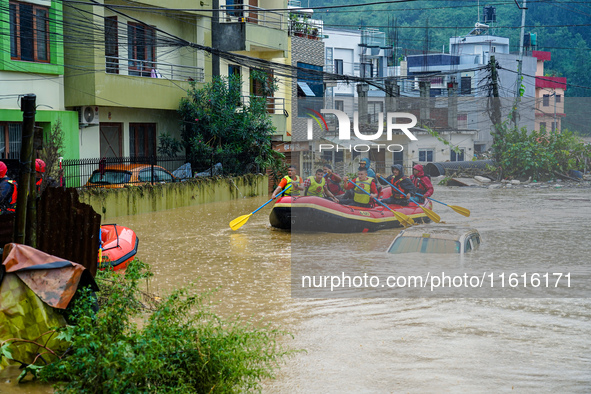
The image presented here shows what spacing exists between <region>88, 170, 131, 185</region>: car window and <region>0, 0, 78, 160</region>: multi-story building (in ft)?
4.23

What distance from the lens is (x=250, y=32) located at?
86.7 ft

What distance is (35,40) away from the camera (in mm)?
19844

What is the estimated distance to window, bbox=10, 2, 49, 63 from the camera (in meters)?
19.2

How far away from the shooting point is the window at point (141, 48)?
77.9 feet

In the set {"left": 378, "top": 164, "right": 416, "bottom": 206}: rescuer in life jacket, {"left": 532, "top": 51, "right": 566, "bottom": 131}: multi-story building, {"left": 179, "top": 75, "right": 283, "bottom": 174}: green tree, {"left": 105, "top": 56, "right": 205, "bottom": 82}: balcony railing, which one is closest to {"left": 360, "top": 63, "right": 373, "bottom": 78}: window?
{"left": 532, "top": 51, "right": 566, "bottom": 131}: multi-story building

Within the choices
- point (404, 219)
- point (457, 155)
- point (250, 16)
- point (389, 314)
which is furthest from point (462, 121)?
point (389, 314)

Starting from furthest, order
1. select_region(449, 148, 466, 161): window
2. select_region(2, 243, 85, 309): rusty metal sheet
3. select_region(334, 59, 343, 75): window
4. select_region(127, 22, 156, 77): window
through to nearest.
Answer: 1. select_region(334, 59, 343, 75): window
2. select_region(449, 148, 466, 161): window
3. select_region(127, 22, 156, 77): window
4. select_region(2, 243, 85, 309): rusty metal sheet

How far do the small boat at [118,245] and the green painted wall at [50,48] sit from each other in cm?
889

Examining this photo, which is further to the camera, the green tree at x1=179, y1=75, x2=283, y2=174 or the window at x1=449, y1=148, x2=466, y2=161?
the window at x1=449, y1=148, x2=466, y2=161

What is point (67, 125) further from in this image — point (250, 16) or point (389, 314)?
point (389, 314)

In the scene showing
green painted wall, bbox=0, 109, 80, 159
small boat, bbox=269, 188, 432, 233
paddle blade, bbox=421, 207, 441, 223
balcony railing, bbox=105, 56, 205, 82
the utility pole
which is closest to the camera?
the utility pole

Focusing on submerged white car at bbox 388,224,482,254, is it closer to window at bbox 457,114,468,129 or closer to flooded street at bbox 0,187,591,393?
flooded street at bbox 0,187,591,393

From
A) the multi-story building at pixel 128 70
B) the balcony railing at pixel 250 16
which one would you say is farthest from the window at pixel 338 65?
the multi-story building at pixel 128 70

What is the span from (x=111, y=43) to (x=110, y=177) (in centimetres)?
443
